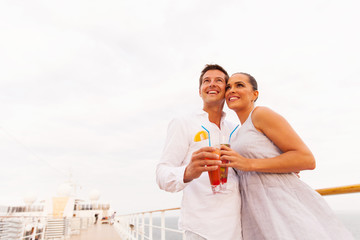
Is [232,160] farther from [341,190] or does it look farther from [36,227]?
[36,227]

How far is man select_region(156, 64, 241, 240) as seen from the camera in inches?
41.2

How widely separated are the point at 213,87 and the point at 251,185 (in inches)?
23.7

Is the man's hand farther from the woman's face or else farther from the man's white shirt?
the woman's face

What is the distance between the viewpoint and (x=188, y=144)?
4.26ft

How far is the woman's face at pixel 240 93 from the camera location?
1332mm

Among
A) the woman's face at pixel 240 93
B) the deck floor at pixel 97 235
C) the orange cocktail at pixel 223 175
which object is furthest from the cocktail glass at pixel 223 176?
the deck floor at pixel 97 235

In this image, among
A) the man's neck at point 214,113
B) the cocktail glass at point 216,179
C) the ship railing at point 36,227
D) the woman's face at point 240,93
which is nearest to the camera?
the cocktail glass at point 216,179

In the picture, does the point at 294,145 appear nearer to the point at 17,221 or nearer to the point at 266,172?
the point at 266,172

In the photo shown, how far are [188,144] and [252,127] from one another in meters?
0.35

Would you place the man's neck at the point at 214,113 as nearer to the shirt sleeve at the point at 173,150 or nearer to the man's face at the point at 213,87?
the man's face at the point at 213,87

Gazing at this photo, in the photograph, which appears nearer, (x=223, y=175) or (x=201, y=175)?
(x=223, y=175)

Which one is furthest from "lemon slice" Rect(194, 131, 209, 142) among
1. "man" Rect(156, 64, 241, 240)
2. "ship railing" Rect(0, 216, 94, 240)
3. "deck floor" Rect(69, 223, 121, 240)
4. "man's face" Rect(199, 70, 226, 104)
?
"deck floor" Rect(69, 223, 121, 240)

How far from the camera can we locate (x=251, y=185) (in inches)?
43.0

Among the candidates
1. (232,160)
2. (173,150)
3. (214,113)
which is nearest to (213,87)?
(214,113)
